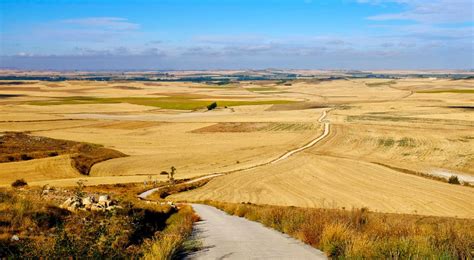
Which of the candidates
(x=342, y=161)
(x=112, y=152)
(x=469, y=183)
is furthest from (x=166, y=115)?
(x=469, y=183)

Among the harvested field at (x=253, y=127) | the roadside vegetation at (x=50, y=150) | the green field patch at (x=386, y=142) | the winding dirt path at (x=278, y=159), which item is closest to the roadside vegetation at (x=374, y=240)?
the winding dirt path at (x=278, y=159)

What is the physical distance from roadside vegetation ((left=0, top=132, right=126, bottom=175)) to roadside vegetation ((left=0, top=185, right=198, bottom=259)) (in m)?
34.9

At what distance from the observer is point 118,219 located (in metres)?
13.8

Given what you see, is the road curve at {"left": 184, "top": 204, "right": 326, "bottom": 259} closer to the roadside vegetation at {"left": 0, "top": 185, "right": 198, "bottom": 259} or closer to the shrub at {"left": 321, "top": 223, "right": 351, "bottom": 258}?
the shrub at {"left": 321, "top": 223, "right": 351, "bottom": 258}

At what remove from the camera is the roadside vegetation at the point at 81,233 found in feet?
29.7

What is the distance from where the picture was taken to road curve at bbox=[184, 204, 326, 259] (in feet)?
33.3

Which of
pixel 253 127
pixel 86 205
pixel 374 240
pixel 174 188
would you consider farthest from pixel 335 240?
pixel 253 127

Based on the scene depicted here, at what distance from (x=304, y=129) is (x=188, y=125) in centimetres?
2208

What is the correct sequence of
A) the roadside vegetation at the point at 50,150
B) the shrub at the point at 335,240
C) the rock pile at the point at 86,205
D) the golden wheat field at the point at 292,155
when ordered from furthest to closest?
the roadside vegetation at the point at 50,150, the golden wheat field at the point at 292,155, the rock pile at the point at 86,205, the shrub at the point at 335,240

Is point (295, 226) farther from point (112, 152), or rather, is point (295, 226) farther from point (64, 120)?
point (64, 120)

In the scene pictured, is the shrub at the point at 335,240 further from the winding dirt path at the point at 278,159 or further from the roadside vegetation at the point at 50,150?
the roadside vegetation at the point at 50,150

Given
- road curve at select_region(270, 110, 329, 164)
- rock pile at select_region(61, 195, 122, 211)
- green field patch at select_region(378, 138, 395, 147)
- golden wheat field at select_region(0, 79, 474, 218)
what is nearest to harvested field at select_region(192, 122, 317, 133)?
golden wheat field at select_region(0, 79, 474, 218)

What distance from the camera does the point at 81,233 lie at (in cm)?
1169

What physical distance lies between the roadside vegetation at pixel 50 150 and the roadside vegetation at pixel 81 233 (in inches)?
1375
